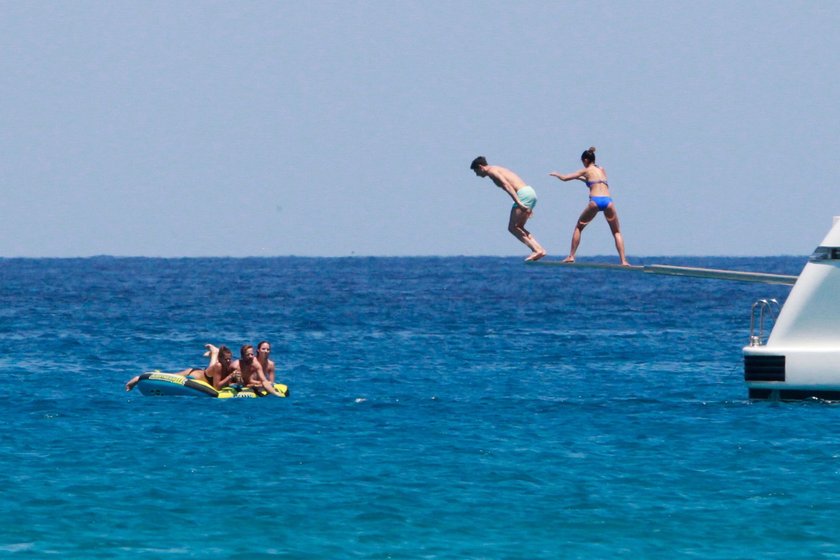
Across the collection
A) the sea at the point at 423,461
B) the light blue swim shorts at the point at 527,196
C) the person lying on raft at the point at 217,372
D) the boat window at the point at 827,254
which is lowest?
the sea at the point at 423,461

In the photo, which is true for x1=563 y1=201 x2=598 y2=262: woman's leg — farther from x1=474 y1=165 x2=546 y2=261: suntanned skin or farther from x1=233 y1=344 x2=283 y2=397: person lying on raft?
x1=233 y1=344 x2=283 y2=397: person lying on raft

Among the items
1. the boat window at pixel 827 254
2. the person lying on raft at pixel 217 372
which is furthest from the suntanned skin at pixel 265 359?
the boat window at pixel 827 254

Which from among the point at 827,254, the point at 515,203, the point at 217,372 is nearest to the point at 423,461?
the point at 515,203

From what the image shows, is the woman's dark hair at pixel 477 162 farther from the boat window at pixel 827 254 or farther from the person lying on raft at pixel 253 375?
the person lying on raft at pixel 253 375

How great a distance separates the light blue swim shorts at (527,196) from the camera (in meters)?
23.6

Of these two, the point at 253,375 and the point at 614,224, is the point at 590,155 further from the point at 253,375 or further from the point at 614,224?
the point at 253,375

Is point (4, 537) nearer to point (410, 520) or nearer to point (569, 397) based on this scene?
point (410, 520)

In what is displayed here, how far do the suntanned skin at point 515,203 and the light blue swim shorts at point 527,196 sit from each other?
5 centimetres

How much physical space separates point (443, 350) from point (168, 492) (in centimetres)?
3147

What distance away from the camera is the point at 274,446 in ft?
80.5

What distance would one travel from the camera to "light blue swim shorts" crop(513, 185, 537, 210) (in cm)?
2356

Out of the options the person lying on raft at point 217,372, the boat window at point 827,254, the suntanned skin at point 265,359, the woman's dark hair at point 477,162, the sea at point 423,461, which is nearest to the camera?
the sea at point 423,461

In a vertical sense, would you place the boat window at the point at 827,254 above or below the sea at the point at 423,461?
above

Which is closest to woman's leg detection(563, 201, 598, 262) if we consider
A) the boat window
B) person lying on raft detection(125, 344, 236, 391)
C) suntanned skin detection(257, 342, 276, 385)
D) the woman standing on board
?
the woman standing on board
